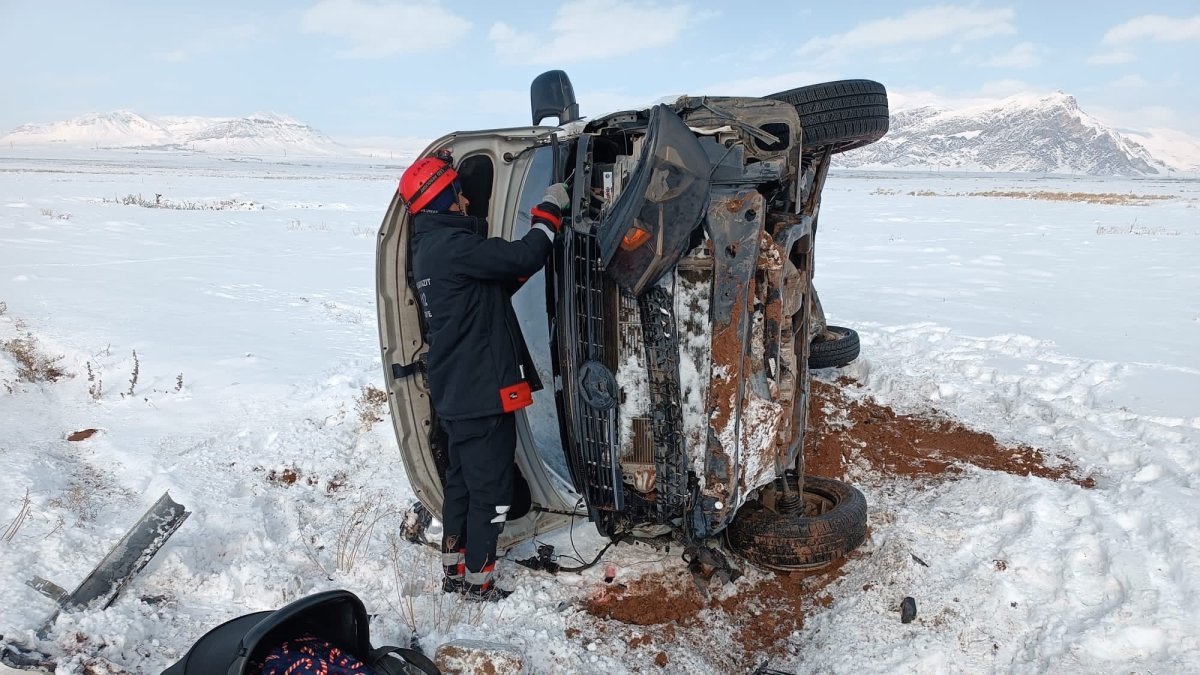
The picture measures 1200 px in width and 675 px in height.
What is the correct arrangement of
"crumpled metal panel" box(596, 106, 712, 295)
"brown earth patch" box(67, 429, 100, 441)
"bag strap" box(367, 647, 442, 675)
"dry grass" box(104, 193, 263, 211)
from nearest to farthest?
1. "bag strap" box(367, 647, 442, 675)
2. "crumpled metal panel" box(596, 106, 712, 295)
3. "brown earth patch" box(67, 429, 100, 441)
4. "dry grass" box(104, 193, 263, 211)

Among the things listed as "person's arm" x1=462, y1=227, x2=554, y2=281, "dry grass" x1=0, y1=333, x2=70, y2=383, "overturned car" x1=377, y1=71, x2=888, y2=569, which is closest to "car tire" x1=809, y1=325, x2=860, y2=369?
"overturned car" x1=377, y1=71, x2=888, y2=569

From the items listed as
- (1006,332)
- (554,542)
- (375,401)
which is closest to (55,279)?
(375,401)

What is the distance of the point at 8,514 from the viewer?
3.36 meters

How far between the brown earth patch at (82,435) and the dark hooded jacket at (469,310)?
2.61 metres

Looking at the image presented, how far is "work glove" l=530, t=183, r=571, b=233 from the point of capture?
3.22 m

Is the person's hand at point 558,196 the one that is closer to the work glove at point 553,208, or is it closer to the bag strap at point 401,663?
the work glove at point 553,208

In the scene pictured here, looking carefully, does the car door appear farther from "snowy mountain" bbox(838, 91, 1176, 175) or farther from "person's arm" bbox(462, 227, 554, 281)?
"snowy mountain" bbox(838, 91, 1176, 175)

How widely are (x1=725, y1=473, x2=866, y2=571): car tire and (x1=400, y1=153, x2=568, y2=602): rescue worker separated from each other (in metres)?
1.21

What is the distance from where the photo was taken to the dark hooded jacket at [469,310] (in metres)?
3.19

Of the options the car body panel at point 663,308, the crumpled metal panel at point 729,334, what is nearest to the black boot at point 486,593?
the car body panel at point 663,308

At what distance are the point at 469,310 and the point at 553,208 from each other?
605mm

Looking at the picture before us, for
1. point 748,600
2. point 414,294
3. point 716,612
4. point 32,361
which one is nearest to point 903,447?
point 748,600

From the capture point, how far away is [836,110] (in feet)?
13.6

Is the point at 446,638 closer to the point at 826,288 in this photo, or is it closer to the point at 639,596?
the point at 639,596
